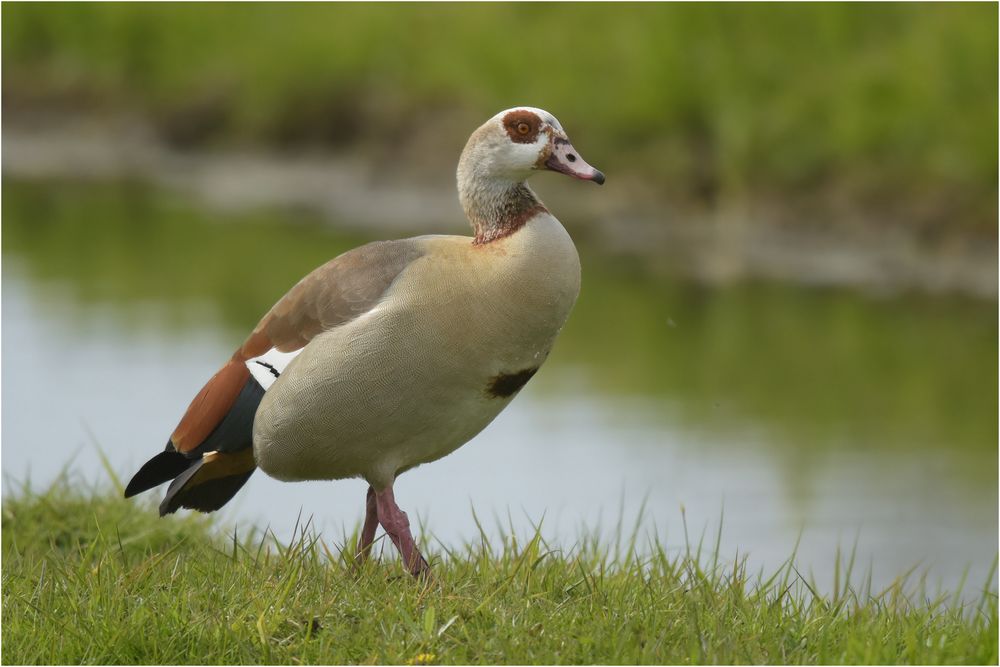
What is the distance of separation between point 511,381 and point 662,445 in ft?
19.4

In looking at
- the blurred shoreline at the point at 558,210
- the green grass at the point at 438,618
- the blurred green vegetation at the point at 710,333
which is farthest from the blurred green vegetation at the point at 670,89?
the green grass at the point at 438,618

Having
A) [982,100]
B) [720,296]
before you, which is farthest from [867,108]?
[720,296]

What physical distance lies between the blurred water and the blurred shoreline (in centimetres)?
57

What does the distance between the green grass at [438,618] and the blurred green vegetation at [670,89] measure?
10.3m

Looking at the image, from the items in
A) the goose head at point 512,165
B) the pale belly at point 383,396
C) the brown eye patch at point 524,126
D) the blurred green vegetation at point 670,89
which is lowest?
the pale belly at point 383,396

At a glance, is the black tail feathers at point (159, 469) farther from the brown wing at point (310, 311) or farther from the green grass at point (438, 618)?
the green grass at point (438, 618)

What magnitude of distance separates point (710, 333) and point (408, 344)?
9232 mm

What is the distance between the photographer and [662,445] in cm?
1037

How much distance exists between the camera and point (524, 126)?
4699mm

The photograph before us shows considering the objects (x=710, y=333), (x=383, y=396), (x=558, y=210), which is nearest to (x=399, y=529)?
(x=383, y=396)

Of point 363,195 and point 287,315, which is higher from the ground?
point 363,195

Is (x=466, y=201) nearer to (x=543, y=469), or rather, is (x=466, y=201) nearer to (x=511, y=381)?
(x=511, y=381)

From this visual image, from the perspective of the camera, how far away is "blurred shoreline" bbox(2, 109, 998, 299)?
1439 centimetres

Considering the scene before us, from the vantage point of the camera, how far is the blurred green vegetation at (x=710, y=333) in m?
10.9
